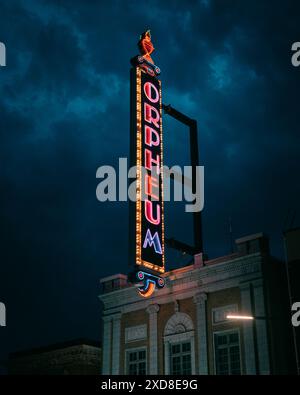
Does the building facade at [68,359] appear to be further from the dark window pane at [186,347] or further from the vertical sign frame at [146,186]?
the vertical sign frame at [146,186]

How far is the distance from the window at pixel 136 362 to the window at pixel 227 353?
450cm

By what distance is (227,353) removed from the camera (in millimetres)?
27250

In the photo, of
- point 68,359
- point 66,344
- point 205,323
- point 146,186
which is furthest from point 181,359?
point 66,344

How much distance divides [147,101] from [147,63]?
2.60m

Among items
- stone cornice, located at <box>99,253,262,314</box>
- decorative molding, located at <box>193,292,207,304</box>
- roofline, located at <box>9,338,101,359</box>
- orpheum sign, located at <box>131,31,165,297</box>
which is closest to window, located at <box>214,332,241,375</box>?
decorative molding, located at <box>193,292,207,304</box>

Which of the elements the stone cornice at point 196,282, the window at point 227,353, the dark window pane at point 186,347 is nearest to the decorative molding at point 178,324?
the dark window pane at point 186,347

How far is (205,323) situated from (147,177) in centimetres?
760

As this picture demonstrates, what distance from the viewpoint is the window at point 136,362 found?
1190 inches

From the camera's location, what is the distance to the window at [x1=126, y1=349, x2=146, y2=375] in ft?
99.2

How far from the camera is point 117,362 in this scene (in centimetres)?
3131
